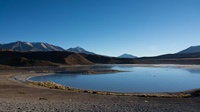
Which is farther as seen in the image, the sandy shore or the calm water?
the calm water

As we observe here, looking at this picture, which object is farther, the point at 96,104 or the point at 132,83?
the point at 132,83

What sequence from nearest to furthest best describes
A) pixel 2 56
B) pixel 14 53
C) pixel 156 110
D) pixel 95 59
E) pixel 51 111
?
pixel 51 111 < pixel 156 110 < pixel 2 56 < pixel 14 53 < pixel 95 59

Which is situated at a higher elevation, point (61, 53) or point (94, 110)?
point (61, 53)

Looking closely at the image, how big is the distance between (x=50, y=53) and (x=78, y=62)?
2044cm

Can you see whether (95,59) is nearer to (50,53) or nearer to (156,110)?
(50,53)

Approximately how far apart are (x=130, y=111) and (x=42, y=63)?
110m

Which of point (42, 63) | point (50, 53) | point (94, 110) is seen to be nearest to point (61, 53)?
point (50, 53)

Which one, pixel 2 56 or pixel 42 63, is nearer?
pixel 42 63

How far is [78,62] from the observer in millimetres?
148750

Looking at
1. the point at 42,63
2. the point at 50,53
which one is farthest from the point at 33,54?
the point at 42,63

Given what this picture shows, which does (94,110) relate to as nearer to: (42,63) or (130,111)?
(130,111)

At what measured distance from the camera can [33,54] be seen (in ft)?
519

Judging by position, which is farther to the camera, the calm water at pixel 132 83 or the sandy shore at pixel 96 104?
the calm water at pixel 132 83

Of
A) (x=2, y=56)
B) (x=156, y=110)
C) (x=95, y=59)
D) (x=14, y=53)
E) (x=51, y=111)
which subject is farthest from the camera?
(x=95, y=59)
